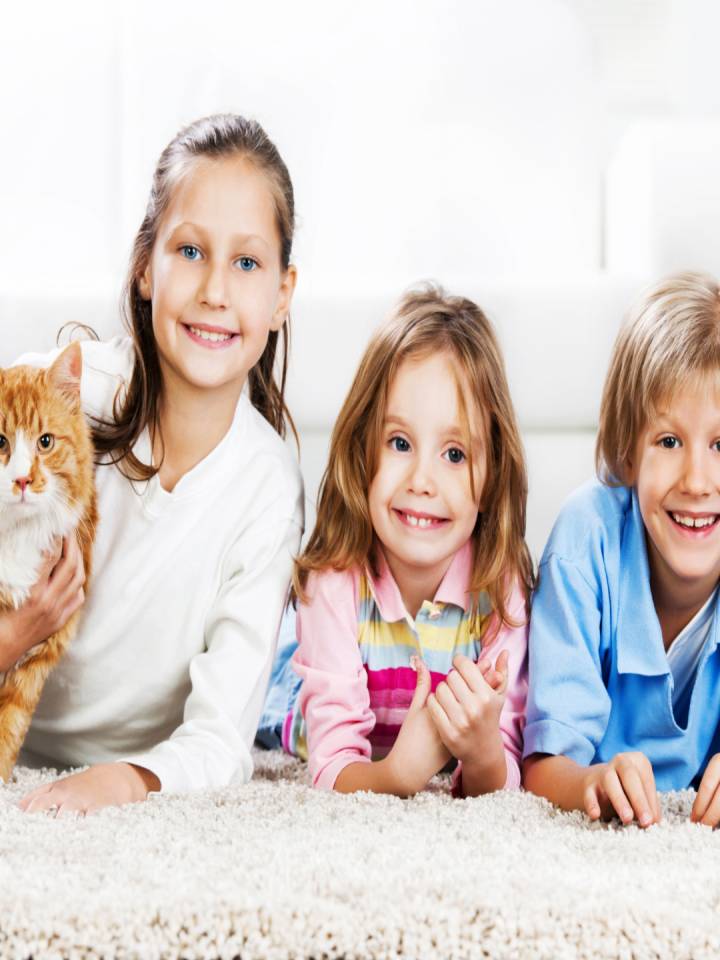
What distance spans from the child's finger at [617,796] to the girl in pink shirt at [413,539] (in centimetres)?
24

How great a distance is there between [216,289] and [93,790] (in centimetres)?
60

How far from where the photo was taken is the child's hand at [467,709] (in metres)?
1.16

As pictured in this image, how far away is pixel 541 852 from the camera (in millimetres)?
956

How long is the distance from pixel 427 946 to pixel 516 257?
192 cm

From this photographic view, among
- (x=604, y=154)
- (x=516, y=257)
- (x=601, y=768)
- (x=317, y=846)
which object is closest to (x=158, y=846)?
(x=317, y=846)

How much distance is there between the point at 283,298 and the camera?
152cm

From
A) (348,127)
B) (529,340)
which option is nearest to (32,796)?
(529,340)

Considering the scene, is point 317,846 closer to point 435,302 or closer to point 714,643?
point 714,643

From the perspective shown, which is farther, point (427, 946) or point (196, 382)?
point (196, 382)

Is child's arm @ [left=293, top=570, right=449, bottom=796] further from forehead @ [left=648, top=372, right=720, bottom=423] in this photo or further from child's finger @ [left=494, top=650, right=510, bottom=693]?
forehead @ [left=648, top=372, right=720, bottom=423]

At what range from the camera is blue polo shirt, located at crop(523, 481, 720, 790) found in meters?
1.27

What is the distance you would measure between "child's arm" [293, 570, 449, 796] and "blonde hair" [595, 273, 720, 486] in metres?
0.36

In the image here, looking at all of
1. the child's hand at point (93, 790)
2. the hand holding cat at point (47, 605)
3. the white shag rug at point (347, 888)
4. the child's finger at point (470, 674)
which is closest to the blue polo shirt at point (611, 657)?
the child's finger at point (470, 674)

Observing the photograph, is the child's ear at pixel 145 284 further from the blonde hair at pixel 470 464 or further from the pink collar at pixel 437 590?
the pink collar at pixel 437 590
